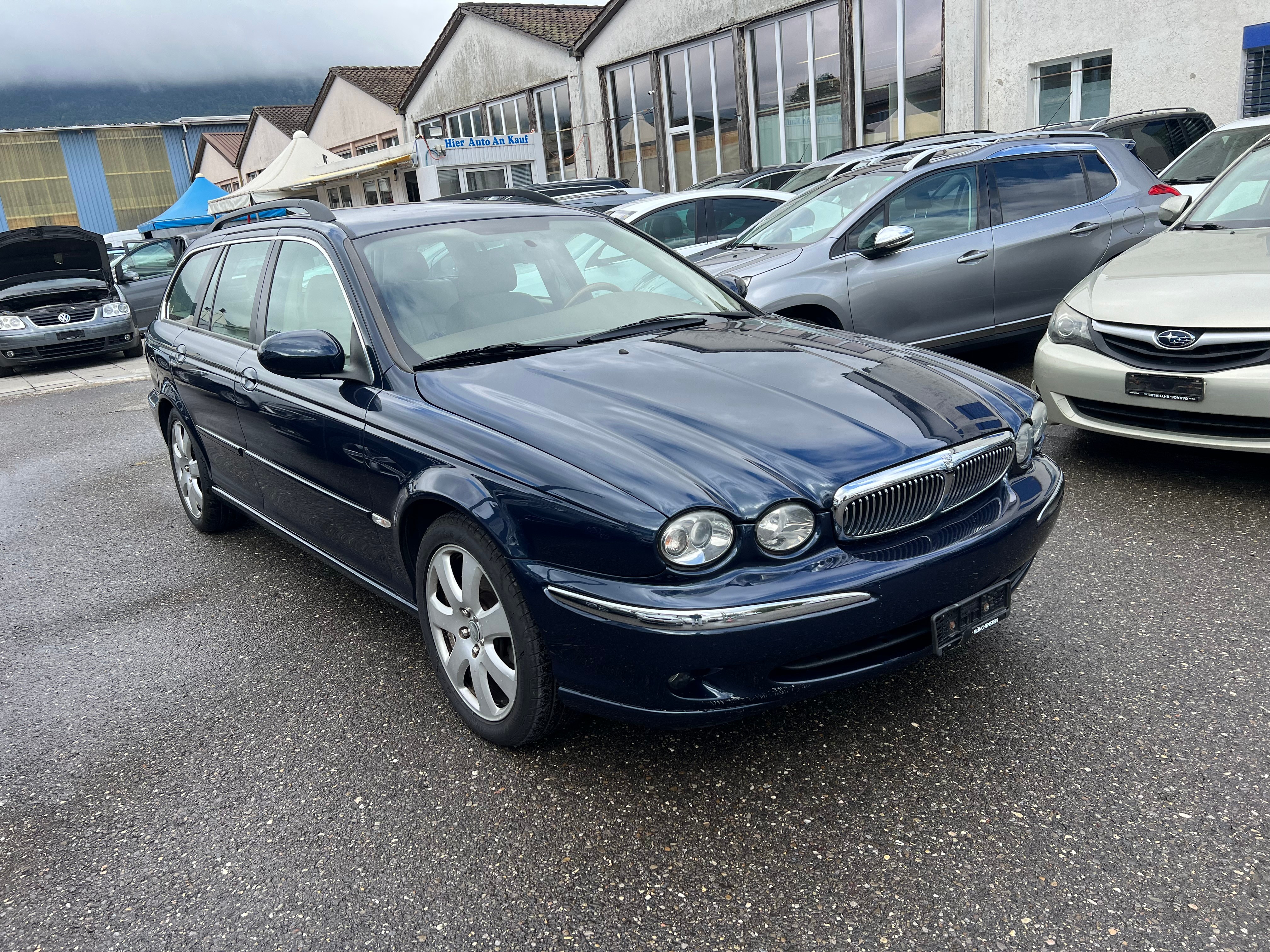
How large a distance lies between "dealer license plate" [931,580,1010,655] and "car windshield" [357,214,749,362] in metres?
1.57

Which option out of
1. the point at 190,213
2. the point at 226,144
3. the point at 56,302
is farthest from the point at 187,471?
the point at 226,144

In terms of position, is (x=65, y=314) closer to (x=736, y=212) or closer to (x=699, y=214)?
(x=699, y=214)

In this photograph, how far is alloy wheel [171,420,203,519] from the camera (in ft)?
16.4

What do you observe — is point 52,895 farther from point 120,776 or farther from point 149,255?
point 149,255

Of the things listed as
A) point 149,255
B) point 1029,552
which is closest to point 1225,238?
point 1029,552

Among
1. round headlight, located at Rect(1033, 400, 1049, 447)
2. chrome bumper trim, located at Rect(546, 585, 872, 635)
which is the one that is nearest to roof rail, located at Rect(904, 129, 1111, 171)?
round headlight, located at Rect(1033, 400, 1049, 447)

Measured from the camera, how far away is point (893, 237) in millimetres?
5934

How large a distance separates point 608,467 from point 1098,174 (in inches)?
246

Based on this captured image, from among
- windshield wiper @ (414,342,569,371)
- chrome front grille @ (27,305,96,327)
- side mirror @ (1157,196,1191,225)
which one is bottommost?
chrome front grille @ (27,305,96,327)

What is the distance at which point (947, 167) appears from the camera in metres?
6.77

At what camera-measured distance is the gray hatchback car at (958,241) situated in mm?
6469

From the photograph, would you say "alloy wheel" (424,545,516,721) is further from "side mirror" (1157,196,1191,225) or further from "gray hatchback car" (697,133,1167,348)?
"side mirror" (1157,196,1191,225)

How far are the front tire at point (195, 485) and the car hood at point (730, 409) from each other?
2.40 m

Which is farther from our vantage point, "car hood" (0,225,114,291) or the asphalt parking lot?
"car hood" (0,225,114,291)
